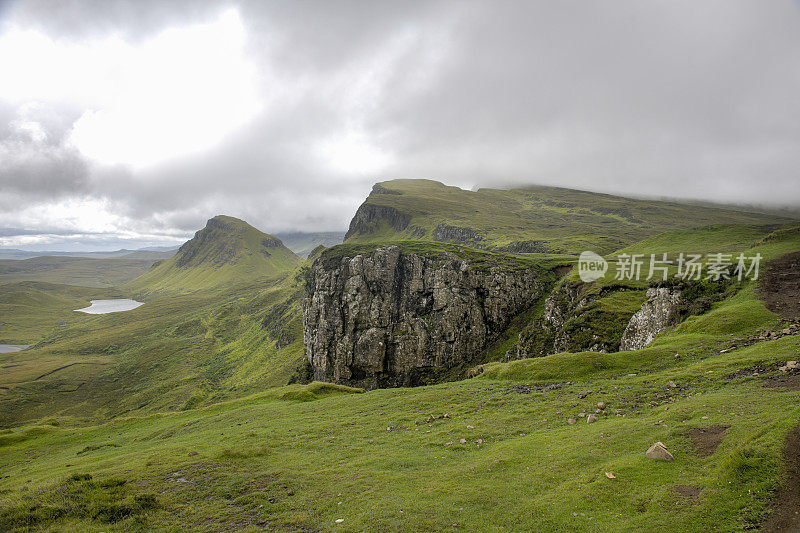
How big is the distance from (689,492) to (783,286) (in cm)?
4833

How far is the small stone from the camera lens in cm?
1455

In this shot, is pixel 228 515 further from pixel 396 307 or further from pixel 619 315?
pixel 396 307

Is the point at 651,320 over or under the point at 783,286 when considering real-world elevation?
under

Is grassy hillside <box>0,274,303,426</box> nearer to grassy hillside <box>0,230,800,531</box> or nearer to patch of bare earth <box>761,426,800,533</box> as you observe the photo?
grassy hillside <box>0,230,800,531</box>

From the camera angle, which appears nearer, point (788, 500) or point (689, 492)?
point (788, 500)

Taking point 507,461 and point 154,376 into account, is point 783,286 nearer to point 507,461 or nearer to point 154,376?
point 507,461

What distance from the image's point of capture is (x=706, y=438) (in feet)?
50.5

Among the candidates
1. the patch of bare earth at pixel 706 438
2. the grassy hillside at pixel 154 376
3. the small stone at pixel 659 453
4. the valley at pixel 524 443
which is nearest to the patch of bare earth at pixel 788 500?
the valley at pixel 524 443

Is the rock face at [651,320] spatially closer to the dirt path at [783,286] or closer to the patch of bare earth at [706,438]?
the dirt path at [783,286]

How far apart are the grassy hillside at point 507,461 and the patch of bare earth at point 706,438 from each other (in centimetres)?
8

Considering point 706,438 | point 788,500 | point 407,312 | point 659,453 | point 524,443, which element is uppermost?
point 788,500

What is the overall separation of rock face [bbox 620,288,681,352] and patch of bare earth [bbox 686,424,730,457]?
3511cm

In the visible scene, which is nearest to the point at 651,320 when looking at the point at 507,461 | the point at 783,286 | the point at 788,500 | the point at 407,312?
the point at 783,286

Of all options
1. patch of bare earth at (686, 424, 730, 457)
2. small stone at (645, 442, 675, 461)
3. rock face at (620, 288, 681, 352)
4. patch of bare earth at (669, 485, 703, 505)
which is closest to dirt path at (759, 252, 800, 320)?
rock face at (620, 288, 681, 352)
